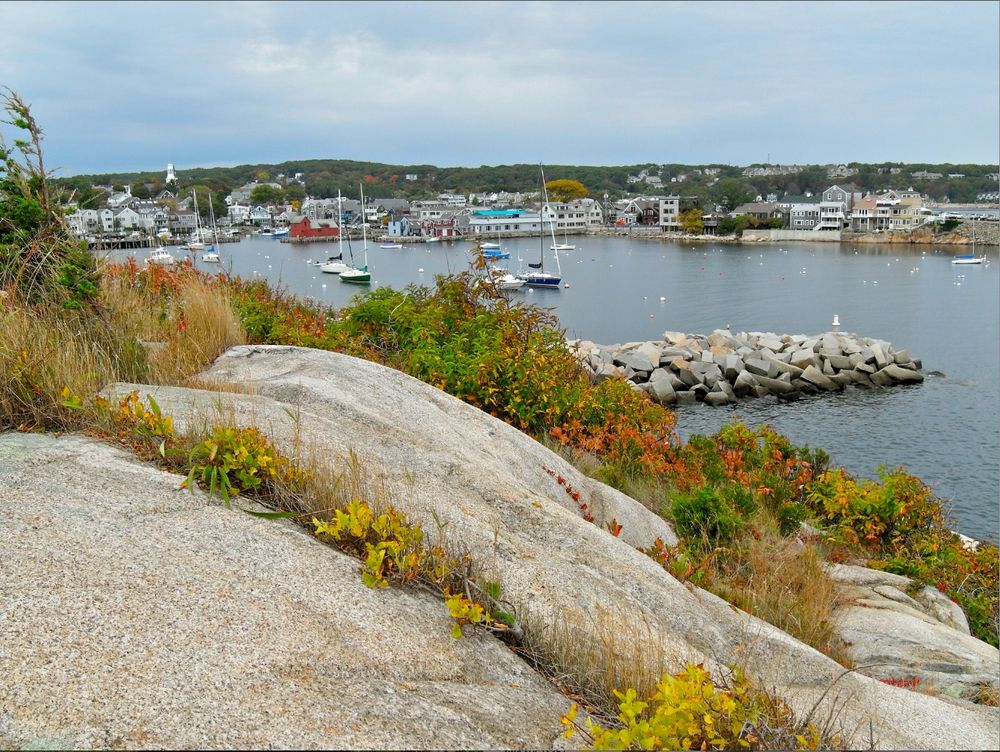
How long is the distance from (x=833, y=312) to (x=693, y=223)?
9624 centimetres

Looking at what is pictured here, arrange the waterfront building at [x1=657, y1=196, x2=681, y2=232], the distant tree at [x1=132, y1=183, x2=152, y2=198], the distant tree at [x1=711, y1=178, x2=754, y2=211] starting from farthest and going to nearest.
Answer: the distant tree at [x1=711, y1=178, x2=754, y2=211] < the waterfront building at [x1=657, y1=196, x2=681, y2=232] < the distant tree at [x1=132, y1=183, x2=152, y2=198]

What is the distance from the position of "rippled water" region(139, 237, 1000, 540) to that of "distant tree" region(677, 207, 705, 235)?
2328 centimetres

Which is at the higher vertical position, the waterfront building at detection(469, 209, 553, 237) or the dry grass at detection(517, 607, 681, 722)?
the waterfront building at detection(469, 209, 553, 237)

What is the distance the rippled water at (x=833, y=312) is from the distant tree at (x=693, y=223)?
76.4ft

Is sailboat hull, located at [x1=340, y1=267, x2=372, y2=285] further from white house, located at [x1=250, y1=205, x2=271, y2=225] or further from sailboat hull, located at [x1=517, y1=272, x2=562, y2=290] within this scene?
white house, located at [x1=250, y1=205, x2=271, y2=225]

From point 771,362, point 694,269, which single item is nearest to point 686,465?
point 771,362

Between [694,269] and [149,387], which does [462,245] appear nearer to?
[694,269]

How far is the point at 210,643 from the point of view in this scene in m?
3.15

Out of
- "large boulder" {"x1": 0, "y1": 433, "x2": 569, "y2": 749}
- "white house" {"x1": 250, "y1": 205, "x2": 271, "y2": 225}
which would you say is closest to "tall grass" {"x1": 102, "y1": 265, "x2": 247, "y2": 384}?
"large boulder" {"x1": 0, "y1": 433, "x2": 569, "y2": 749}

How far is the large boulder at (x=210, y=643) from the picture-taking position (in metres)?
2.75

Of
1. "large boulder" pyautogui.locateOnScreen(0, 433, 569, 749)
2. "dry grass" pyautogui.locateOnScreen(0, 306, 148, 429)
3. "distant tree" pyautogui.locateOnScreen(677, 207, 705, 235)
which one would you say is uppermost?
A: "distant tree" pyautogui.locateOnScreen(677, 207, 705, 235)

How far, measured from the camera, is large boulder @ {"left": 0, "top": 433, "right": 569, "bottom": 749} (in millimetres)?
2750

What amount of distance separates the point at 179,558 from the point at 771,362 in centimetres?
3142

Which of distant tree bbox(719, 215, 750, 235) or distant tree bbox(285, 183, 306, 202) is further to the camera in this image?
distant tree bbox(285, 183, 306, 202)
